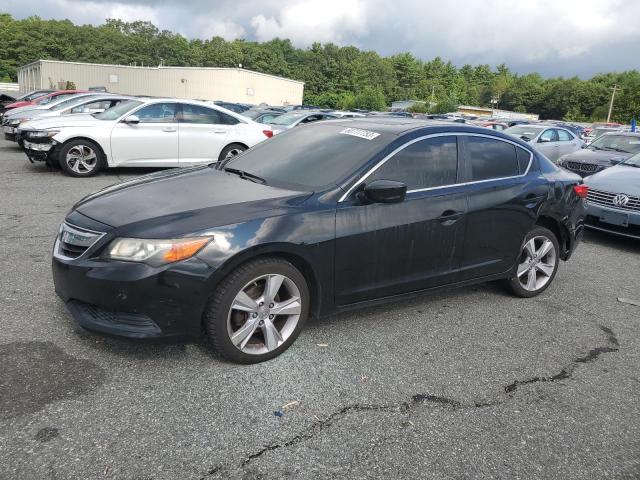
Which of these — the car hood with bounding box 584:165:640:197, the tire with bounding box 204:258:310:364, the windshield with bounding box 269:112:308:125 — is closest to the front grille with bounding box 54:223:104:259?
the tire with bounding box 204:258:310:364

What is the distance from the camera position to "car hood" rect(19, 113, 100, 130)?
9.48 m

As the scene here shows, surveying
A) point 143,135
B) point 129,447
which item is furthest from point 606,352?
point 143,135

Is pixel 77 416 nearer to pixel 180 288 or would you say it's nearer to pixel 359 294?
pixel 180 288

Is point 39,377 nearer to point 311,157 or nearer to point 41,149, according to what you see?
point 311,157

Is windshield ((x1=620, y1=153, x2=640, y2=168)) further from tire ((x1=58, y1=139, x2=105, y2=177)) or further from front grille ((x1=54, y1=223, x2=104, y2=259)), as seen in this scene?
tire ((x1=58, y1=139, x2=105, y2=177))

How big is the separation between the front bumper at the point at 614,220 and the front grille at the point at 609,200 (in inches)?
2.2

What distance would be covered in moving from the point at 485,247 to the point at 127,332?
284cm

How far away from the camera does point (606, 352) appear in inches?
156

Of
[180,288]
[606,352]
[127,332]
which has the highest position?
[180,288]

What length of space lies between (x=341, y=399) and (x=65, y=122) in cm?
857

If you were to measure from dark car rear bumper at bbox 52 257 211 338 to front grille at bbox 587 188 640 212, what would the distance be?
245 inches

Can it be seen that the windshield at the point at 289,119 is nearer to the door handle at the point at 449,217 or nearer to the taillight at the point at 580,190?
the taillight at the point at 580,190

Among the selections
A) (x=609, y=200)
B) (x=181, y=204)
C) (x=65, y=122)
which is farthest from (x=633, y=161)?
(x=65, y=122)

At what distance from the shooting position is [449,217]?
406 centimetres
